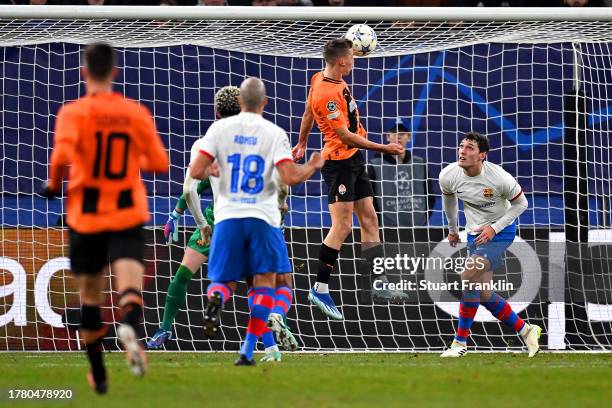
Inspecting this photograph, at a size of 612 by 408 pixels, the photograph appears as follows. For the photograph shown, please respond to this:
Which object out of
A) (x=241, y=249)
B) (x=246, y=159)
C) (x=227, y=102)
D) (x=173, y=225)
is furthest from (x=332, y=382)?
(x=173, y=225)

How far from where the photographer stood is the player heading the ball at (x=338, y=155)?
465 inches

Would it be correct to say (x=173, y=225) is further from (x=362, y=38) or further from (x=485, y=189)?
(x=485, y=189)

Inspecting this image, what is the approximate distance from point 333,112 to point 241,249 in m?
3.19

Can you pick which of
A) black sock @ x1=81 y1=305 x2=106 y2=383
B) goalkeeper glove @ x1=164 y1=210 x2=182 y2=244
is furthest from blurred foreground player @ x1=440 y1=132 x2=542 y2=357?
black sock @ x1=81 y1=305 x2=106 y2=383

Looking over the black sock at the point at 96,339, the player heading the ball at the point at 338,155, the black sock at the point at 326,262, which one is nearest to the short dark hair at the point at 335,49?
the player heading the ball at the point at 338,155

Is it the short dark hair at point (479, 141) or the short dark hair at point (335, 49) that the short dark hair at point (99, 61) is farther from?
the short dark hair at point (479, 141)

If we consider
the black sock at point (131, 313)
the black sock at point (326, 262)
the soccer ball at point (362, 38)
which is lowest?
the black sock at point (131, 313)

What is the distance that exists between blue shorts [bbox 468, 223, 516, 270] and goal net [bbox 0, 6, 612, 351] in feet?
3.73

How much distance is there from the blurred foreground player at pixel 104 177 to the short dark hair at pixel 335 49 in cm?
497

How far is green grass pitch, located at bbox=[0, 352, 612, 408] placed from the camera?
6898 millimetres

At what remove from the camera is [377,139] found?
563 inches

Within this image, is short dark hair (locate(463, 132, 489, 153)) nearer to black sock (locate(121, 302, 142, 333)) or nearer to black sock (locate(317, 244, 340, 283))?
black sock (locate(317, 244, 340, 283))

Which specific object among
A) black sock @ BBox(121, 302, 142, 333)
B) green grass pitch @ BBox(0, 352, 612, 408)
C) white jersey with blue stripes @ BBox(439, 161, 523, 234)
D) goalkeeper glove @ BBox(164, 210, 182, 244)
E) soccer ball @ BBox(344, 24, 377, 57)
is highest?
soccer ball @ BBox(344, 24, 377, 57)

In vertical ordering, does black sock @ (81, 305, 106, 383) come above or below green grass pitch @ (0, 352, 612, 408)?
above
